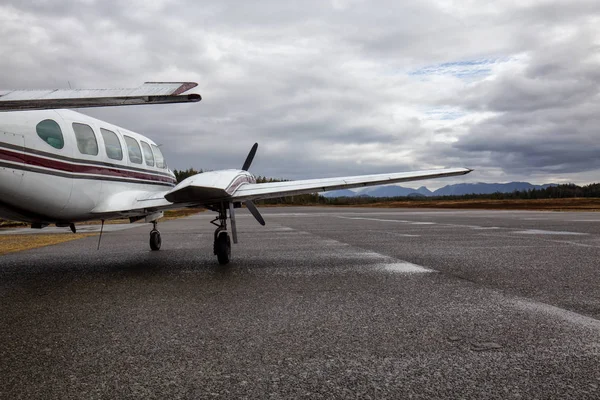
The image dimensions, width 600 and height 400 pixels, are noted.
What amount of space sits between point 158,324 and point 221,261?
4.44 metres

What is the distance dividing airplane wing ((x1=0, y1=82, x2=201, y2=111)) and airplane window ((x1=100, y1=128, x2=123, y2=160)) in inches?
164

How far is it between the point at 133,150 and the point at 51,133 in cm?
265

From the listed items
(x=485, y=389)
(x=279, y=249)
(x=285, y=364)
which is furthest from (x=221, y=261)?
(x=485, y=389)

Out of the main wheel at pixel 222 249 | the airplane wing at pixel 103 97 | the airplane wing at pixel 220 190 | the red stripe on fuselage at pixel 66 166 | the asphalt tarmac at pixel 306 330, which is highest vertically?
the airplane wing at pixel 103 97

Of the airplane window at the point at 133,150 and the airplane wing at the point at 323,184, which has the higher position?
the airplane window at the point at 133,150

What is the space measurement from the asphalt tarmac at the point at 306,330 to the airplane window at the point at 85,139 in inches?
83.3

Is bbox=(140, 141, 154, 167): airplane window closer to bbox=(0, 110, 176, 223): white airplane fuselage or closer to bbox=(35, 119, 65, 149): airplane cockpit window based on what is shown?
bbox=(0, 110, 176, 223): white airplane fuselage

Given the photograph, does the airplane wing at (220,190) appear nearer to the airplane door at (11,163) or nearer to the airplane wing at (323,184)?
the airplane wing at (323,184)

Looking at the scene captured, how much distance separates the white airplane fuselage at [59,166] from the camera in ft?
22.5

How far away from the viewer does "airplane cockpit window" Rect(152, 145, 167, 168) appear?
11380 mm

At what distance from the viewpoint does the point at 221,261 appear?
886cm

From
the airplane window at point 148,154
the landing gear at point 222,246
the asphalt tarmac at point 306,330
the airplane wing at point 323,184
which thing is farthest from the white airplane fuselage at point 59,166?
the airplane wing at point 323,184

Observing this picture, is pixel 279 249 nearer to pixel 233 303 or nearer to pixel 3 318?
pixel 233 303

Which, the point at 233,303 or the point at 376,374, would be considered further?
the point at 233,303
